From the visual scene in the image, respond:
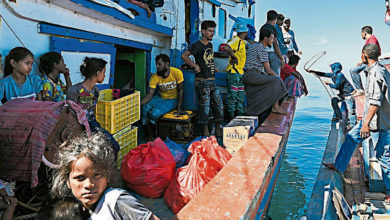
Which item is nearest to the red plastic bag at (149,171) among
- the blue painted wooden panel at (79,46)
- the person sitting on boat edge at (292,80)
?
the blue painted wooden panel at (79,46)

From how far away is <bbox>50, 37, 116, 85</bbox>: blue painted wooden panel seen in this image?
398cm

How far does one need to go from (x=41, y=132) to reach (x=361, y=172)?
17.0 feet

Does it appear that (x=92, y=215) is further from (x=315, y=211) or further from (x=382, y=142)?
(x=382, y=142)

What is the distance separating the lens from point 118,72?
7.16 m

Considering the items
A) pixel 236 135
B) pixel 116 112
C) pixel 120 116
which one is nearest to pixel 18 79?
pixel 116 112

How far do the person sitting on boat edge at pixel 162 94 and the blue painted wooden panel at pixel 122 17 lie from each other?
2.32 ft

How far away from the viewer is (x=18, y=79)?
3023mm

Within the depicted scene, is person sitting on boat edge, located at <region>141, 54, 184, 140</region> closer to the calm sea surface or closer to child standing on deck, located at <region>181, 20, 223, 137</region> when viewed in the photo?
child standing on deck, located at <region>181, 20, 223, 137</region>

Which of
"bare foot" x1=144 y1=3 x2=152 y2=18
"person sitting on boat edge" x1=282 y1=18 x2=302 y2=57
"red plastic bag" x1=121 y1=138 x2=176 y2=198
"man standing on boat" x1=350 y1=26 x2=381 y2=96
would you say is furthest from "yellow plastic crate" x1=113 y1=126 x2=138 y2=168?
"person sitting on boat edge" x1=282 y1=18 x2=302 y2=57

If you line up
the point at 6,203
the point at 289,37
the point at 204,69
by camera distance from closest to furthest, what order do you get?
1. the point at 6,203
2. the point at 204,69
3. the point at 289,37

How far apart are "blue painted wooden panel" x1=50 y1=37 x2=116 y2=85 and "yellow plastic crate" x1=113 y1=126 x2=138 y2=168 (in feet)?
4.39

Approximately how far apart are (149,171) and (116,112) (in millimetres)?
1018

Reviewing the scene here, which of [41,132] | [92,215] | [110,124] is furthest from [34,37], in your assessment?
[92,215]

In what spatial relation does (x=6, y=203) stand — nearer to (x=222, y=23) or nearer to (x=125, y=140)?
(x=125, y=140)
